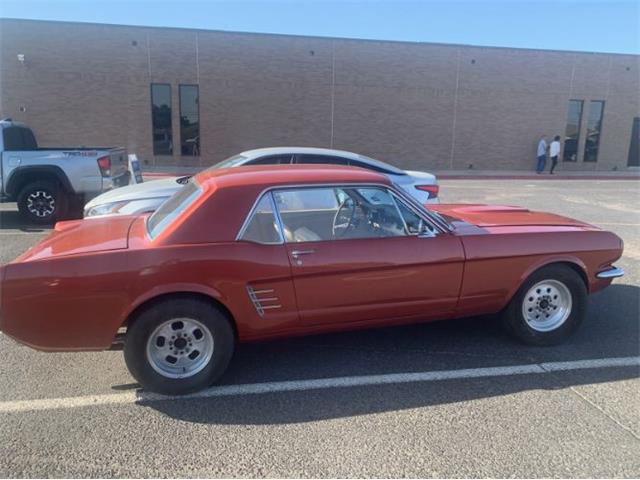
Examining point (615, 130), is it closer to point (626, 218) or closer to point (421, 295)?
point (626, 218)

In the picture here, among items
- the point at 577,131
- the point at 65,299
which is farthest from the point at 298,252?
the point at 577,131

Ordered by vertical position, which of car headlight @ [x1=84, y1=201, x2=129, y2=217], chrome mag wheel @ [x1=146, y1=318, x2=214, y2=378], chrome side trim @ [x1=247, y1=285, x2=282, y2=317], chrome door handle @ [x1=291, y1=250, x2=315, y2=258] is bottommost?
chrome mag wheel @ [x1=146, y1=318, x2=214, y2=378]

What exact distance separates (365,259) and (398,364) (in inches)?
35.8

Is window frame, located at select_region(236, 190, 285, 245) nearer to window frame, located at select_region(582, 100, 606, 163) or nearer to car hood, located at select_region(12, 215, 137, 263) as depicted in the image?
car hood, located at select_region(12, 215, 137, 263)

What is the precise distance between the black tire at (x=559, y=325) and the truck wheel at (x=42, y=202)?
8.13 meters

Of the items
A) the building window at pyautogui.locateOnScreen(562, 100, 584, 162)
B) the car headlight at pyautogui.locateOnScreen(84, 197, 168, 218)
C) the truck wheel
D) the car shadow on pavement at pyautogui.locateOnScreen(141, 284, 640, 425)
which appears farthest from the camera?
the building window at pyautogui.locateOnScreen(562, 100, 584, 162)

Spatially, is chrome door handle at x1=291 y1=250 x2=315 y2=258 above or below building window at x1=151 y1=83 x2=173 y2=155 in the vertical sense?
below

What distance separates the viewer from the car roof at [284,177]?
354 cm

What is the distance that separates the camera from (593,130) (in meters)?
25.3

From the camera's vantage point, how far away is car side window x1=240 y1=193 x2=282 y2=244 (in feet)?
11.2

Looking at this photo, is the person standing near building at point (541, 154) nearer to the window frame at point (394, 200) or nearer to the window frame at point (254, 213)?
the window frame at point (394, 200)

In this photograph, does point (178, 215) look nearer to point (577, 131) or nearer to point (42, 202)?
point (42, 202)

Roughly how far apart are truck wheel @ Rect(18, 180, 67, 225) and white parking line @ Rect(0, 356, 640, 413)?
6586 mm

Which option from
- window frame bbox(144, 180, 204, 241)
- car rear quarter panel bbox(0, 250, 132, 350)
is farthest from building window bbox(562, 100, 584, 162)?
car rear quarter panel bbox(0, 250, 132, 350)
